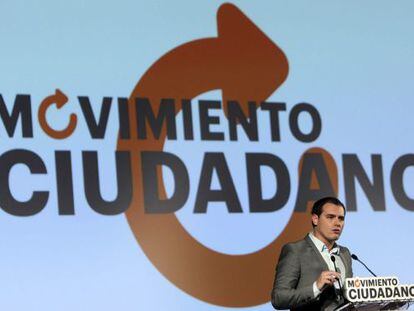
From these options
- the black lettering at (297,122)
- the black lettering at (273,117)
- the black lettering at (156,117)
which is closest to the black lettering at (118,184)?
the black lettering at (156,117)

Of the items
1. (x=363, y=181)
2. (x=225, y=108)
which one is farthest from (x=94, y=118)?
(x=363, y=181)

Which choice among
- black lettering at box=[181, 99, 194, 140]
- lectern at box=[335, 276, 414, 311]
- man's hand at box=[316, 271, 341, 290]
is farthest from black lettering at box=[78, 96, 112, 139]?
lectern at box=[335, 276, 414, 311]

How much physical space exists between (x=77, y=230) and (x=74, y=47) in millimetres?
1029

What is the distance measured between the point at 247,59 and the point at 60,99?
1.26 m

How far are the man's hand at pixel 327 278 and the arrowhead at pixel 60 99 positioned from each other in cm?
187

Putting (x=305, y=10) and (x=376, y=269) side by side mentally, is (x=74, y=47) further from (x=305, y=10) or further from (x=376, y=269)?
(x=376, y=269)

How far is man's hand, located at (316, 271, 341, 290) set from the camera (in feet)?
16.4

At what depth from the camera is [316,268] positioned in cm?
527

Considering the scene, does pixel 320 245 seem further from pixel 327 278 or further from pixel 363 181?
pixel 363 181

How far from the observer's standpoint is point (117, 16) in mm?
6348

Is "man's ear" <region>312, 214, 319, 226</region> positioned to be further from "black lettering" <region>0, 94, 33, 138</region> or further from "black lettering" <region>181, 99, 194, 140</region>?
"black lettering" <region>0, 94, 33, 138</region>

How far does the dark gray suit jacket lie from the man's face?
0.24 feet

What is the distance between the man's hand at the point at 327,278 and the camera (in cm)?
499

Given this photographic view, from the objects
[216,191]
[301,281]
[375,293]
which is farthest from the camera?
[216,191]
